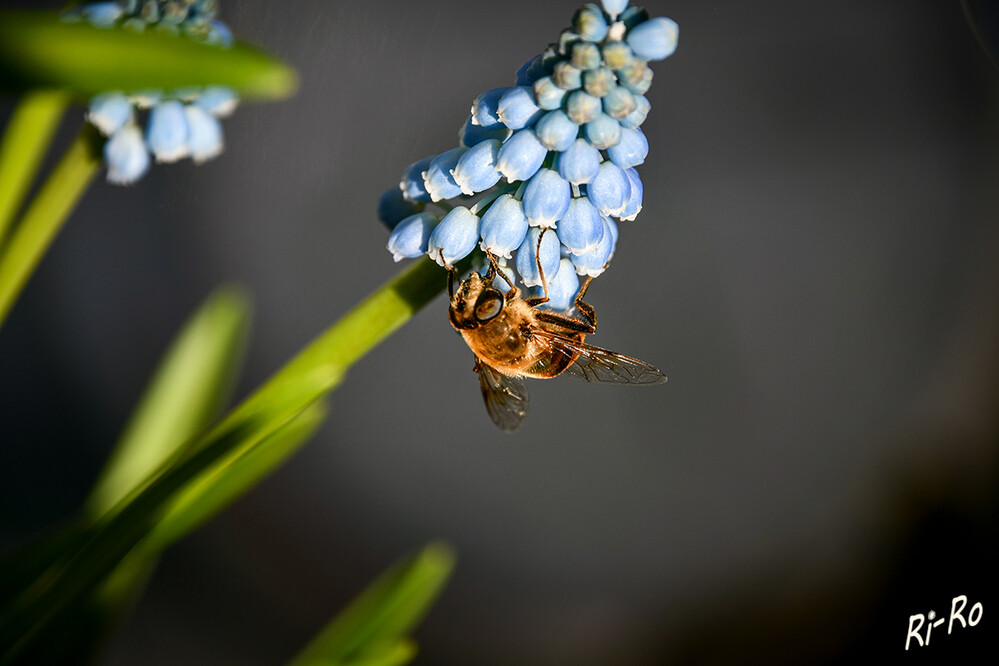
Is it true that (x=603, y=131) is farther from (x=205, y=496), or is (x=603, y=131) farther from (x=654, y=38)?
(x=205, y=496)

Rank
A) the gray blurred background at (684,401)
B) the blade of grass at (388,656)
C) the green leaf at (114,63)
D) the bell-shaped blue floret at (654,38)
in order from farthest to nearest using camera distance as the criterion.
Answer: the gray blurred background at (684,401) → the blade of grass at (388,656) → the bell-shaped blue floret at (654,38) → the green leaf at (114,63)

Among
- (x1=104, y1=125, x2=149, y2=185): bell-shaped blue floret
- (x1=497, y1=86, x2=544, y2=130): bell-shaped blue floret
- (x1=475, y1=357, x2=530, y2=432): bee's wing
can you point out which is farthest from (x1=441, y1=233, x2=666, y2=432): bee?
(x1=104, y1=125, x2=149, y2=185): bell-shaped blue floret

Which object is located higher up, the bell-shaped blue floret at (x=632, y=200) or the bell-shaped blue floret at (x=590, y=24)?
the bell-shaped blue floret at (x=590, y=24)

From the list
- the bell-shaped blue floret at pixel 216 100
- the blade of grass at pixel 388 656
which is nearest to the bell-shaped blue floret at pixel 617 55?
the bell-shaped blue floret at pixel 216 100

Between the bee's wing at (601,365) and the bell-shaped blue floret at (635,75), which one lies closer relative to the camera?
the bell-shaped blue floret at (635,75)

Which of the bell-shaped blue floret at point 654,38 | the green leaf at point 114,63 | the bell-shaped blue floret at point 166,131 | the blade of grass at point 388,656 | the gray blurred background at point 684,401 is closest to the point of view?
the green leaf at point 114,63

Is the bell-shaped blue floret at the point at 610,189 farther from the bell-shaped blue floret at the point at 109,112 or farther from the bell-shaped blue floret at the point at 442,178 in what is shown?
the bell-shaped blue floret at the point at 109,112

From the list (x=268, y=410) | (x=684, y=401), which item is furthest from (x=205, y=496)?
(x=684, y=401)
